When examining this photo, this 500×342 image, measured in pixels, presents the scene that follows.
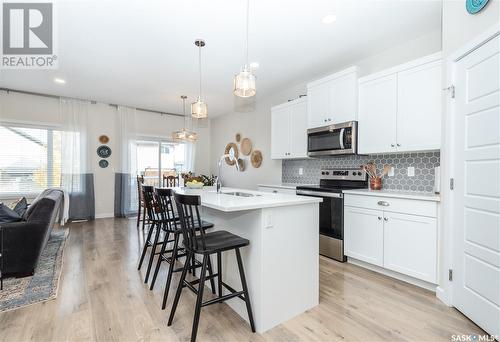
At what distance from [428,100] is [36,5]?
13.1 feet

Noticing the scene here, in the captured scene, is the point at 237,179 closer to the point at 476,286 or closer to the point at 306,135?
the point at 306,135

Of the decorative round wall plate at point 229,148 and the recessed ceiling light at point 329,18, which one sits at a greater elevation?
the recessed ceiling light at point 329,18

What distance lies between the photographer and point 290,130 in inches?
168

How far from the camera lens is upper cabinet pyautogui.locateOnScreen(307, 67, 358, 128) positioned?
3.19 m

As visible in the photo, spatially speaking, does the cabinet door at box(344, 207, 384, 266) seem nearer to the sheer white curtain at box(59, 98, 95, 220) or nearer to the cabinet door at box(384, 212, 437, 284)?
the cabinet door at box(384, 212, 437, 284)

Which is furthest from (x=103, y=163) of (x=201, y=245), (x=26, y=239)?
(x=201, y=245)

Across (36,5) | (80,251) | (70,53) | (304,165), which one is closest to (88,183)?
(80,251)

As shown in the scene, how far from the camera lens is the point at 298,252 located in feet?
6.57

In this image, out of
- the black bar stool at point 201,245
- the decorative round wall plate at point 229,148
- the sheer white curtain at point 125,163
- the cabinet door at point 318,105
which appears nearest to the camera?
the black bar stool at point 201,245

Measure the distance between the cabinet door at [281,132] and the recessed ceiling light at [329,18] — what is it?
70.8 inches

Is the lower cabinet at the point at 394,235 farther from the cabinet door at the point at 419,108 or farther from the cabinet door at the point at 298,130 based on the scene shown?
the cabinet door at the point at 298,130

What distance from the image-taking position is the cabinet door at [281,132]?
434 cm

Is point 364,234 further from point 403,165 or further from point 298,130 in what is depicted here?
point 298,130

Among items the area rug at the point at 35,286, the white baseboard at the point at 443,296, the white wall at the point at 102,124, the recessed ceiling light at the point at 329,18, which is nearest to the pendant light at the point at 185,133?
the white wall at the point at 102,124
